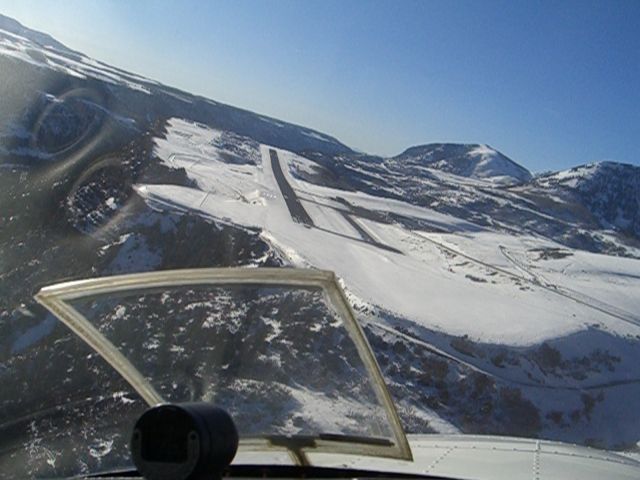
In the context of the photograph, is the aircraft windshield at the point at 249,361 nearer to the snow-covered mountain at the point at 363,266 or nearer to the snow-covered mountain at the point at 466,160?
the snow-covered mountain at the point at 363,266

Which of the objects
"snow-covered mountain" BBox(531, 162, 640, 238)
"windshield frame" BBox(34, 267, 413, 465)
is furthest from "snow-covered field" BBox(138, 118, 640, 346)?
"snow-covered mountain" BBox(531, 162, 640, 238)

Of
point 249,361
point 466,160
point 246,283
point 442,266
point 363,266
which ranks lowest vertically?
point 363,266

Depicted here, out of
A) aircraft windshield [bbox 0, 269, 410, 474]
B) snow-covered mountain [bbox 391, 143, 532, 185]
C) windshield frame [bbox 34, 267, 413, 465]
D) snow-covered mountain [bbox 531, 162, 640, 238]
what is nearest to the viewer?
windshield frame [bbox 34, 267, 413, 465]

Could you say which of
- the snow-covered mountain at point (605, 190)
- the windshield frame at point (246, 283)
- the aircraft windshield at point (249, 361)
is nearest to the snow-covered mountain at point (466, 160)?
the snow-covered mountain at point (605, 190)

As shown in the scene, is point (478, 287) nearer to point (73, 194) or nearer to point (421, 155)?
point (73, 194)

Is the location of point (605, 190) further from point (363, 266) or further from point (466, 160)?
point (363, 266)

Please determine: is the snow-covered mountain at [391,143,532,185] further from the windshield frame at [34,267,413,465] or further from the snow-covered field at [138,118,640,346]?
the windshield frame at [34,267,413,465]

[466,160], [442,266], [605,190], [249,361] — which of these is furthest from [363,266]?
[466,160]
